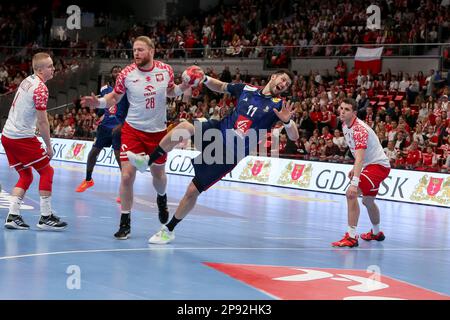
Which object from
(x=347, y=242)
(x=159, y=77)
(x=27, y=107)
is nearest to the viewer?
(x=159, y=77)

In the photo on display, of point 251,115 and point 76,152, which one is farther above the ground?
point 251,115

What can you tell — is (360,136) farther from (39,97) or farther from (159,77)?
(39,97)

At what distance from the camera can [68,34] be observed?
3953 cm

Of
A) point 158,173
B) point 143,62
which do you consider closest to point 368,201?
point 158,173

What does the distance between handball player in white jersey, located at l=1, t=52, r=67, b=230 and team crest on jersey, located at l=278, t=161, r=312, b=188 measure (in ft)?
35.6

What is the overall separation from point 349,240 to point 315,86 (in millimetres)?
15248

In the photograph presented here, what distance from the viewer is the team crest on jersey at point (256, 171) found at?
20859mm

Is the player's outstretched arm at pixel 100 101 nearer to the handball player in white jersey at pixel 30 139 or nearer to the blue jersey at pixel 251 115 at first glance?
the handball player in white jersey at pixel 30 139

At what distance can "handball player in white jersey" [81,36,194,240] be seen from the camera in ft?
30.3

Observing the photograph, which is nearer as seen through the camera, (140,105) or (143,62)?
(143,62)

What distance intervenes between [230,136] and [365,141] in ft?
6.91

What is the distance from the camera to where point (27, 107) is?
31.3ft

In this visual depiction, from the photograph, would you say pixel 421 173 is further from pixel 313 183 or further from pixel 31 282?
pixel 31 282

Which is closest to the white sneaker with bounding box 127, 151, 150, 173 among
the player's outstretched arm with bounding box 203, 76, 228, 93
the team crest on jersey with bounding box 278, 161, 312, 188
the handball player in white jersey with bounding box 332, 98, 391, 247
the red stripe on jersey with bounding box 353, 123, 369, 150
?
the player's outstretched arm with bounding box 203, 76, 228, 93
